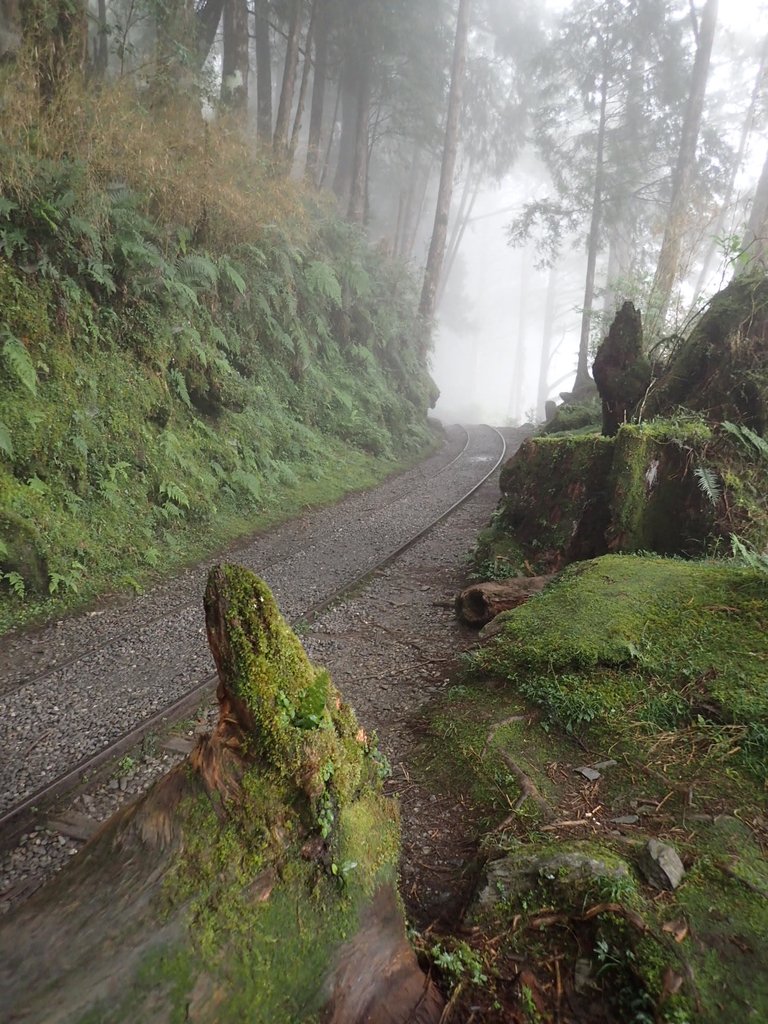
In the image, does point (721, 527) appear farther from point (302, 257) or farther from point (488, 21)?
point (488, 21)

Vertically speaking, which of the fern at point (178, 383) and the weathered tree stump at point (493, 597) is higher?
the fern at point (178, 383)

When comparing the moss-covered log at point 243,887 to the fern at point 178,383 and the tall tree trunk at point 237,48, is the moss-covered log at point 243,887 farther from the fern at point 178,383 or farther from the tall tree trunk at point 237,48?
the tall tree trunk at point 237,48

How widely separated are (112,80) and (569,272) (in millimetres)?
43132

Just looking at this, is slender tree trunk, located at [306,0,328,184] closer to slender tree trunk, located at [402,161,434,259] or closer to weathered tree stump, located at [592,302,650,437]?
slender tree trunk, located at [402,161,434,259]

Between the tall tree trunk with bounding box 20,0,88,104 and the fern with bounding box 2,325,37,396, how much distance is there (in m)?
3.61

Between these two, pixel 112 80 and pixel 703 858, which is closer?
pixel 703 858

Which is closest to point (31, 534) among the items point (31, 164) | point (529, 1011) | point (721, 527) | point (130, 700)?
point (130, 700)

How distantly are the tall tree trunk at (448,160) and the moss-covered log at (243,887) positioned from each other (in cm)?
2072

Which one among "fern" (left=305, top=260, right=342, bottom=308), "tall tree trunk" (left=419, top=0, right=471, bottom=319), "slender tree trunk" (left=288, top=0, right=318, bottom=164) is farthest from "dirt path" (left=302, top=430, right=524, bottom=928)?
"tall tree trunk" (left=419, top=0, right=471, bottom=319)

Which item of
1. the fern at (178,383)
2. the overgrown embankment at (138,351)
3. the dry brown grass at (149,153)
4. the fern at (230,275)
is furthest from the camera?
the fern at (230,275)

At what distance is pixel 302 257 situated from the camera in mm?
13992

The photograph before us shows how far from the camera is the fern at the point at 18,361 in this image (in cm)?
643

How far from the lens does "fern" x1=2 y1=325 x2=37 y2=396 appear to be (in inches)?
253

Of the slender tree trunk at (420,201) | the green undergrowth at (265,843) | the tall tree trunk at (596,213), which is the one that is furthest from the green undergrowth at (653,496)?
the slender tree trunk at (420,201)
